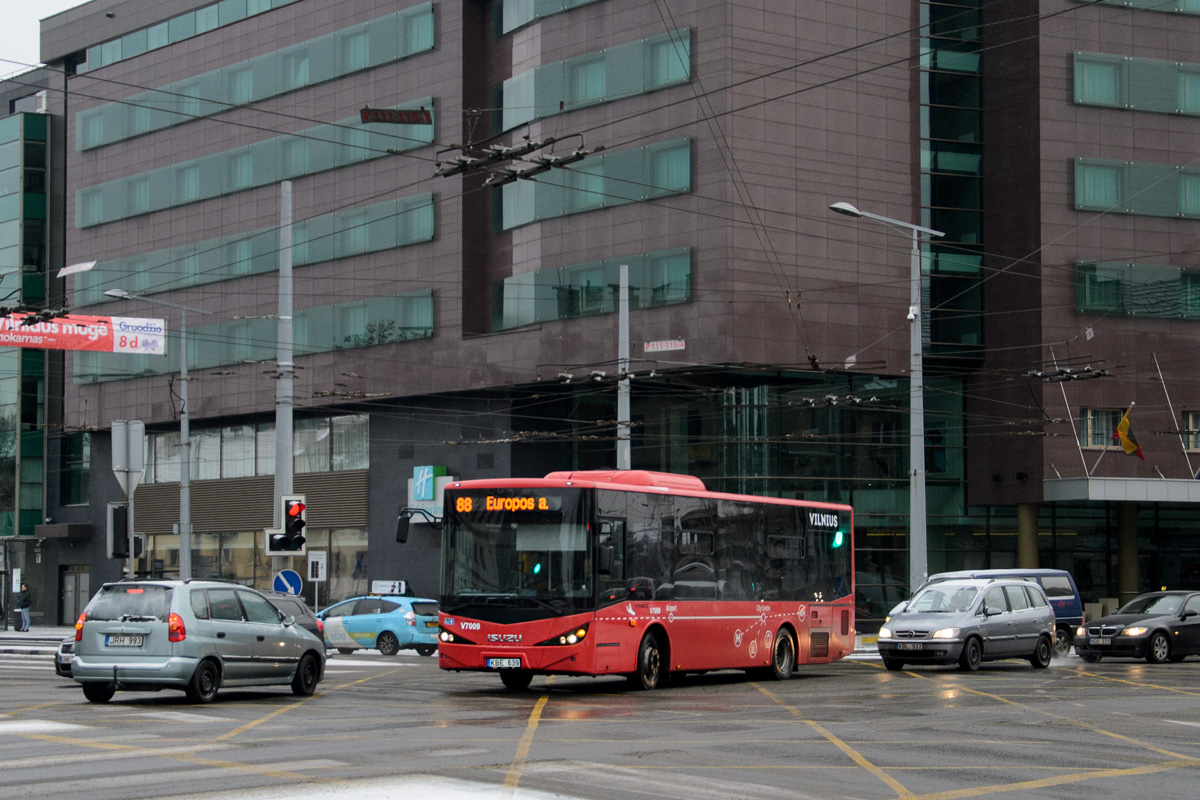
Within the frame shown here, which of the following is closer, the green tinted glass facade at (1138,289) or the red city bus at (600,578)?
the red city bus at (600,578)

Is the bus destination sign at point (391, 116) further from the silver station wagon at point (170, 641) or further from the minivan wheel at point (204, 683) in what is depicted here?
the minivan wheel at point (204, 683)

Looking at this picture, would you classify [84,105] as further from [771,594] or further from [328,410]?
[771,594]

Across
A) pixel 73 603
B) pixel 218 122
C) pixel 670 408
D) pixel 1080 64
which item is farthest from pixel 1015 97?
pixel 73 603

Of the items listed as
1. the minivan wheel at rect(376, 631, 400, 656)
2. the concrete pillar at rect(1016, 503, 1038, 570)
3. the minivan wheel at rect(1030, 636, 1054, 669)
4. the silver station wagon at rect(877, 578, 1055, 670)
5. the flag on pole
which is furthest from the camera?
the concrete pillar at rect(1016, 503, 1038, 570)

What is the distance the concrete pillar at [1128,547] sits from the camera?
47.8 m

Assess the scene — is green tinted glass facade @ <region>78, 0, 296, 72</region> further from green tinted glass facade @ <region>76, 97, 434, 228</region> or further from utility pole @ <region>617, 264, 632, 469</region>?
utility pole @ <region>617, 264, 632, 469</region>

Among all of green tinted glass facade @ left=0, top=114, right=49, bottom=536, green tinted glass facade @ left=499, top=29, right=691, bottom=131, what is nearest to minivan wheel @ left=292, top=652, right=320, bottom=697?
green tinted glass facade @ left=499, top=29, right=691, bottom=131

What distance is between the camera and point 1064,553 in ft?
158

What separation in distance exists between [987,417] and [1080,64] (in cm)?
1115

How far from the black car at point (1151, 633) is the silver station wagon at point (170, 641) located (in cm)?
1708

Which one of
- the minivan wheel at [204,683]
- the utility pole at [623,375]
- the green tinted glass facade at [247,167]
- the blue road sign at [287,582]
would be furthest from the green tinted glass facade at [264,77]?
the minivan wheel at [204,683]

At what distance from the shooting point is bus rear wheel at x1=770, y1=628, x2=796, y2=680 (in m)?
24.1

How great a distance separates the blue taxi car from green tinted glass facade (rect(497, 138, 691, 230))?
1416cm

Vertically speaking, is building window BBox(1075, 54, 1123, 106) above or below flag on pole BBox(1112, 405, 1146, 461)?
above
